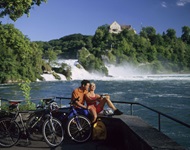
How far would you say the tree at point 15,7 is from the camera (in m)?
11.6

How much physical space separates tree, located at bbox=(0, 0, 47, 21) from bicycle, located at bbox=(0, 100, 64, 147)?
632cm

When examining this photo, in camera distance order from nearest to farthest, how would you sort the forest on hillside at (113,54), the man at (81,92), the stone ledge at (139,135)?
1. the stone ledge at (139,135)
2. the man at (81,92)
3. the forest on hillside at (113,54)

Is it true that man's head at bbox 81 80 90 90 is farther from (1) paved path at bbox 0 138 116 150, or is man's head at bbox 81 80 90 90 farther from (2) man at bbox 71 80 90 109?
(1) paved path at bbox 0 138 116 150

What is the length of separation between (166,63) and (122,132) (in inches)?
→ 5548

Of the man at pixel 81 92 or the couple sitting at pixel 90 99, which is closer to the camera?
the couple sitting at pixel 90 99

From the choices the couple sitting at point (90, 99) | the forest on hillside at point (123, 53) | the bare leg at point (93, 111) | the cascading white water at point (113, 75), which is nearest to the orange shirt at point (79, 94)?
the couple sitting at point (90, 99)

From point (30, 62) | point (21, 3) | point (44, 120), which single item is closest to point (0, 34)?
point (21, 3)

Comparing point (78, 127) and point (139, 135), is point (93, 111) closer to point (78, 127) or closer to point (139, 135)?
point (78, 127)

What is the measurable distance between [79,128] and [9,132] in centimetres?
153

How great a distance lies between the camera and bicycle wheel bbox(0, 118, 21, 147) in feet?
20.9

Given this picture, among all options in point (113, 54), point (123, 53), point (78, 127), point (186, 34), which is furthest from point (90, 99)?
point (186, 34)

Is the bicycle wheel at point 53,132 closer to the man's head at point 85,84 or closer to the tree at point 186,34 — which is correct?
the man's head at point 85,84

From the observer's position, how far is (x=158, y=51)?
151375 millimetres

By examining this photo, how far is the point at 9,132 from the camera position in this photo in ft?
21.1
